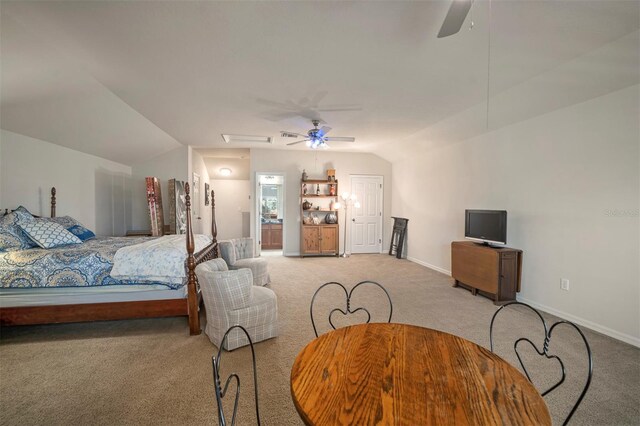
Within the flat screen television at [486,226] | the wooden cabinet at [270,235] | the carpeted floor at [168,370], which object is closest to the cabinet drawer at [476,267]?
the flat screen television at [486,226]

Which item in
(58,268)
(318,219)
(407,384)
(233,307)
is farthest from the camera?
(318,219)

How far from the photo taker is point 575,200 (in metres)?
3.25

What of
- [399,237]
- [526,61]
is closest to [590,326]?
[526,61]

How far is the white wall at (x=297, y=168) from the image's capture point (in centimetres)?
686

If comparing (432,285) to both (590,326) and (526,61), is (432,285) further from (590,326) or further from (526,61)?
(526,61)

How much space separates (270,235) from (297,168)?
228 centimetres

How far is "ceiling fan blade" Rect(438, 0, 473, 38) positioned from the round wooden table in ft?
5.75

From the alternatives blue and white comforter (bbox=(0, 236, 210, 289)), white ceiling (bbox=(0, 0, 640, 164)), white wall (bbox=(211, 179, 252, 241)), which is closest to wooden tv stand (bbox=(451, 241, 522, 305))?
white ceiling (bbox=(0, 0, 640, 164))

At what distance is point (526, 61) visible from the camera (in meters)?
2.65

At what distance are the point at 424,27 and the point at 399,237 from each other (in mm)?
5259

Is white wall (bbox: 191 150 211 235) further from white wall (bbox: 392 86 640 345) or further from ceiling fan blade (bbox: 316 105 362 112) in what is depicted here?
white wall (bbox: 392 86 640 345)

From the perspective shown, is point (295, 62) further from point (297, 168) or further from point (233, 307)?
point (297, 168)

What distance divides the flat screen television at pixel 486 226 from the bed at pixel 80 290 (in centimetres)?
404

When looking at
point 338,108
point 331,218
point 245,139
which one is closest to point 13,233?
point 245,139
